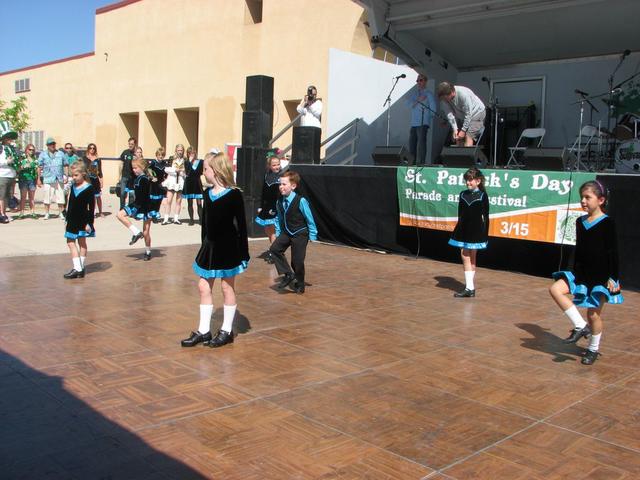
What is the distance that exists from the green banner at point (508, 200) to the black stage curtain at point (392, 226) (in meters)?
0.32

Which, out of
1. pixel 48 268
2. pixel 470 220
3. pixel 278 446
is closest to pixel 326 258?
pixel 470 220

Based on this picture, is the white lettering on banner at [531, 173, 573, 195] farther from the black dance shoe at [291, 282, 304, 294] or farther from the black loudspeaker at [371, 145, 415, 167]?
the black dance shoe at [291, 282, 304, 294]

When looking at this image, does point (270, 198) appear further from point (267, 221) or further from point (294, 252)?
point (294, 252)

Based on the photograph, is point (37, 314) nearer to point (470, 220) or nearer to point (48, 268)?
point (48, 268)

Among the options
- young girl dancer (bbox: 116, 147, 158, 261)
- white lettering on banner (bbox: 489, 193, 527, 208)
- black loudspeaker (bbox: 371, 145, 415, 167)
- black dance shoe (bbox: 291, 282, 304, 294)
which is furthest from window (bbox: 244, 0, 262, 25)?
black dance shoe (bbox: 291, 282, 304, 294)

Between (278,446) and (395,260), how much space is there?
8245 millimetres

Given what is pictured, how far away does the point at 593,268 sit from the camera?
5.59 metres

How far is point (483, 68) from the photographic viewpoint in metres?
17.2

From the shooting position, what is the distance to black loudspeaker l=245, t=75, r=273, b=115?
1514 cm

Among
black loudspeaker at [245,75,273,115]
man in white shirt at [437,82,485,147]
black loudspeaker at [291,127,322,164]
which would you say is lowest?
black loudspeaker at [291,127,322,164]

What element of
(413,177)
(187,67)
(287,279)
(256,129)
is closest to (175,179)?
(256,129)

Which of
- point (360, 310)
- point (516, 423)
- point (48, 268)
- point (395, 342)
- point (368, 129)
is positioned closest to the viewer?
point (516, 423)

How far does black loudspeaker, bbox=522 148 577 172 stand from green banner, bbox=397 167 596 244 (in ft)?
1.49

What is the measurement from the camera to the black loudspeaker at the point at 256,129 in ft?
49.1
